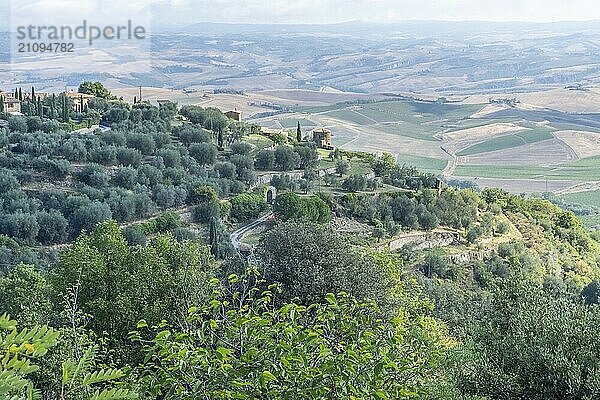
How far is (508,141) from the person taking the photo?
82.9 meters

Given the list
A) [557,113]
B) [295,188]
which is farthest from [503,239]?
[557,113]

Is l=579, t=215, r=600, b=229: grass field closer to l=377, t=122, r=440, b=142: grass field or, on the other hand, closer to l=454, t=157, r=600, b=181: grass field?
l=454, t=157, r=600, b=181: grass field

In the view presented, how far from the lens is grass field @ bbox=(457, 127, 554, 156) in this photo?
263 feet

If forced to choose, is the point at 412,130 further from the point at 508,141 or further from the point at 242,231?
the point at 242,231

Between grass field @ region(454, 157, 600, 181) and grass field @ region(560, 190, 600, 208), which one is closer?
grass field @ region(560, 190, 600, 208)

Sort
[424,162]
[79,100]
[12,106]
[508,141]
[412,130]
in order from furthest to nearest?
[412,130] → [508,141] → [424,162] → [79,100] → [12,106]

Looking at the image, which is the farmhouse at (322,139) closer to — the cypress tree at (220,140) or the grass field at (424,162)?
the cypress tree at (220,140)

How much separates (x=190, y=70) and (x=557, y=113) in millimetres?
81196

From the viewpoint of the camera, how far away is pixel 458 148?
81.9 meters

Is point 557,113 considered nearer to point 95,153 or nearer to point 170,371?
point 95,153

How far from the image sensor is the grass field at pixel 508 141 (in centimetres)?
8031

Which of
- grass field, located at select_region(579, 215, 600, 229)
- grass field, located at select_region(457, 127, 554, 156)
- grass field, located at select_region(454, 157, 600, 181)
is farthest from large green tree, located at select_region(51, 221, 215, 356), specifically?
grass field, located at select_region(457, 127, 554, 156)

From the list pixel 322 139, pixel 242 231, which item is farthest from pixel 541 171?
pixel 242 231

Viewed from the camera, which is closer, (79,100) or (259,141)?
(259,141)
